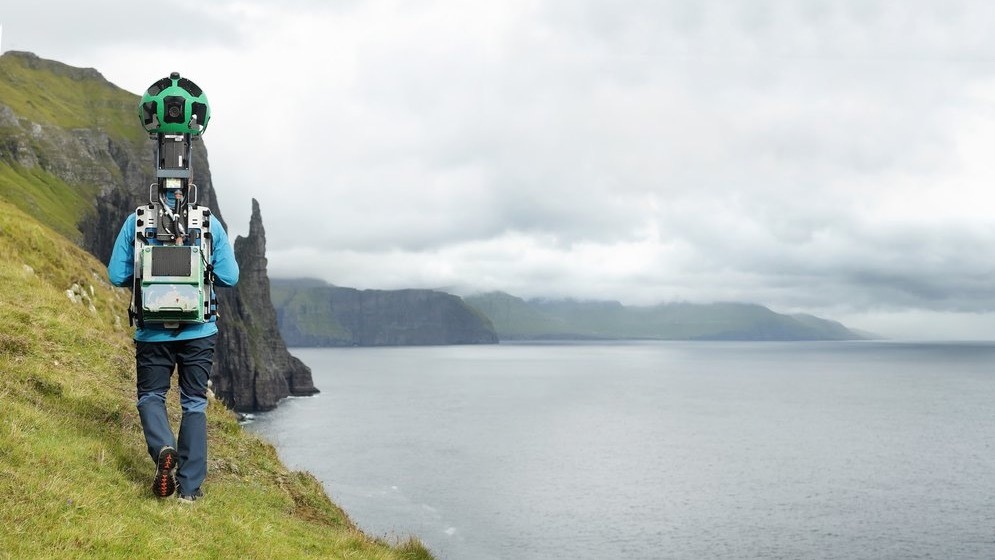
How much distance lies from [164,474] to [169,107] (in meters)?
5.04

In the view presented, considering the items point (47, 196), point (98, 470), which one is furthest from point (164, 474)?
point (47, 196)

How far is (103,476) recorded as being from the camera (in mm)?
8852

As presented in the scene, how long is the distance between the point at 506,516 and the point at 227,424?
5192 cm

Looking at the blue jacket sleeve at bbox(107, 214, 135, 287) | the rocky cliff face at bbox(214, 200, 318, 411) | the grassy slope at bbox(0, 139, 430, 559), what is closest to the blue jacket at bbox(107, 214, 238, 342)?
the blue jacket sleeve at bbox(107, 214, 135, 287)

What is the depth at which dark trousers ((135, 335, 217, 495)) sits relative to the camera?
9320 mm

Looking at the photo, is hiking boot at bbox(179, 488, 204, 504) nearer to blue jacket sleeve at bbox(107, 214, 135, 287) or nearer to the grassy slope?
the grassy slope

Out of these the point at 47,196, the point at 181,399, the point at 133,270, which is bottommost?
the point at 181,399

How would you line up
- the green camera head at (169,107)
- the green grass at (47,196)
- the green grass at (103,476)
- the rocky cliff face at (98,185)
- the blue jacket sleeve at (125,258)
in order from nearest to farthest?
the green grass at (103,476), the blue jacket sleeve at (125,258), the green camera head at (169,107), the green grass at (47,196), the rocky cliff face at (98,185)

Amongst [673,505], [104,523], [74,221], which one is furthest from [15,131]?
[104,523]

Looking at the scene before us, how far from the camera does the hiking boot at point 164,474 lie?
8914 millimetres

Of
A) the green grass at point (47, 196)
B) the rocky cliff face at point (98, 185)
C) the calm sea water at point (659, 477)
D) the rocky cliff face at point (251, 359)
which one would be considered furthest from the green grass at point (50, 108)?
the calm sea water at point (659, 477)

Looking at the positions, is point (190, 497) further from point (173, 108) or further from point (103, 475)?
point (173, 108)

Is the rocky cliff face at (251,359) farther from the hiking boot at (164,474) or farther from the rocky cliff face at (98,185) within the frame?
the hiking boot at (164,474)

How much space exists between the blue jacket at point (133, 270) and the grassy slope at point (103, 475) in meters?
1.87
